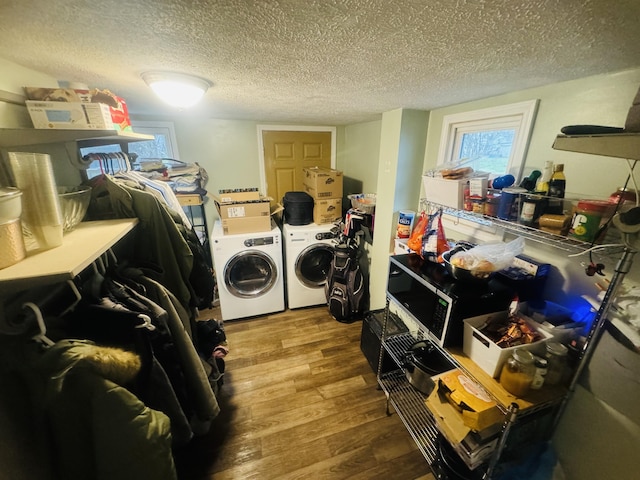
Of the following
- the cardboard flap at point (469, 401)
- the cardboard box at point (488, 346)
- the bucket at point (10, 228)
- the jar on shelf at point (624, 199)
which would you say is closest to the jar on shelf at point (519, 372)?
the cardboard box at point (488, 346)

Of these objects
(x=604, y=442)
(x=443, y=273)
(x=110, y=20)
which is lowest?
(x=604, y=442)

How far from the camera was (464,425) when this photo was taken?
995 millimetres

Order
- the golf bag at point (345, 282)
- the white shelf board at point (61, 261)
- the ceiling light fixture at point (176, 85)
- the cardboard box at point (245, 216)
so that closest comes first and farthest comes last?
1. the white shelf board at point (61, 261)
2. the ceiling light fixture at point (176, 85)
3. the cardboard box at point (245, 216)
4. the golf bag at point (345, 282)

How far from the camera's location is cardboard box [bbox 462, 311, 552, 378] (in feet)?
3.11

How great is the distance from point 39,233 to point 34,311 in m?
0.21

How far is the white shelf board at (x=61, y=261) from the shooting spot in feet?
1.79

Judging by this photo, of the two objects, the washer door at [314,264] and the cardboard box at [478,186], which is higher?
the cardboard box at [478,186]

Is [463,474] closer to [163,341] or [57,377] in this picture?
[163,341]

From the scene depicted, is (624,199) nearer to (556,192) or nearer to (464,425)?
(556,192)

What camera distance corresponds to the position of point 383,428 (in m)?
1.58

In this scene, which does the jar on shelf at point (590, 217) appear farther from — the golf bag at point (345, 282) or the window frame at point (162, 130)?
the window frame at point (162, 130)

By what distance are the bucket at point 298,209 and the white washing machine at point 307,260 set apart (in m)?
0.06

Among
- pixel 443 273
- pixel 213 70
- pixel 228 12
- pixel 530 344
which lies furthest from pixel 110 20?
pixel 530 344

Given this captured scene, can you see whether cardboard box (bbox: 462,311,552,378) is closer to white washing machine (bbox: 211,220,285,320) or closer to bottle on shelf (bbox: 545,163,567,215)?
bottle on shelf (bbox: 545,163,567,215)
